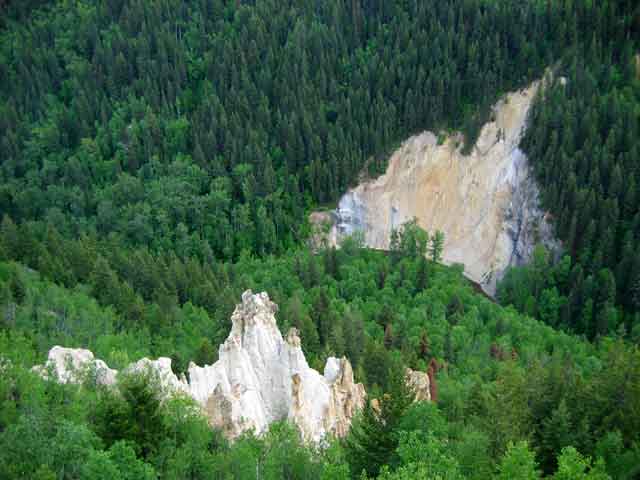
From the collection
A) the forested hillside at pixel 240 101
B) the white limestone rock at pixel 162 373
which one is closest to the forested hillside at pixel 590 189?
the forested hillside at pixel 240 101

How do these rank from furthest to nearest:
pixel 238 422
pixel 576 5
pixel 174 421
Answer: pixel 576 5, pixel 238 422, pixel 174 421

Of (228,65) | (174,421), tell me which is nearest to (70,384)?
(174,421)

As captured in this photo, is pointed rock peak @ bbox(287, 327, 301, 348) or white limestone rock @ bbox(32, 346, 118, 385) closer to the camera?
white limestone rock @ bbox(32, 346, 118, 385)

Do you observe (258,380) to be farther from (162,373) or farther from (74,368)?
(74,368)

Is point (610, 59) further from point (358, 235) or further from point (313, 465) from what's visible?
point (313, 465)

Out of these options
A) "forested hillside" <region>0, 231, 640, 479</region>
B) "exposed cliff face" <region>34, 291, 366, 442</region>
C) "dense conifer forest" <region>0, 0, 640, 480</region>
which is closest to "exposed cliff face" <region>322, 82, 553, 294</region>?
"dense conifer forest" <region>0, 0, 640, 480</region>

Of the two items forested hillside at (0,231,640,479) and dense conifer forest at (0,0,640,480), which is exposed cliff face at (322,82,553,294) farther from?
forested hillside at (0,231,640,479)

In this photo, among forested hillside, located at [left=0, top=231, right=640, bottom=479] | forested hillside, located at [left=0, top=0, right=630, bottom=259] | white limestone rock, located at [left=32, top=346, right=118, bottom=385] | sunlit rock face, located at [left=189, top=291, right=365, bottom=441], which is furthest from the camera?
forested hillside, located at [left=0, top=0, right=630, bottom=259]
